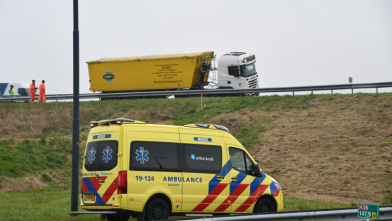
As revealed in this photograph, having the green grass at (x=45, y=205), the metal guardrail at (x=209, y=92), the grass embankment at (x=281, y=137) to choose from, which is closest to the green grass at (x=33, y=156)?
the grass embankment at (x=281, y=137)

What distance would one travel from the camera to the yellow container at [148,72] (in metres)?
33.0

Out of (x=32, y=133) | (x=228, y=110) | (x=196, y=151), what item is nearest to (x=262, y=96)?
(x=228, y=110)

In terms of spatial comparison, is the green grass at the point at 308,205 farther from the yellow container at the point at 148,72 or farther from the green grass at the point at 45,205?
the yellow container at the point at 148,72

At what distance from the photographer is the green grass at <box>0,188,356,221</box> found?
11795mm

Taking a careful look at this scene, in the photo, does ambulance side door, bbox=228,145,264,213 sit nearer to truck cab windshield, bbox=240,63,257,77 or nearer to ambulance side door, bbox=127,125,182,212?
ambulance side door, bbox=127,125,182,212

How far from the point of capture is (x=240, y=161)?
11.9 metres

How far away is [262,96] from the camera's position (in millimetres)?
28562

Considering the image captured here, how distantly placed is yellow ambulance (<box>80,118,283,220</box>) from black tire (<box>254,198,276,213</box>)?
0.08 feet

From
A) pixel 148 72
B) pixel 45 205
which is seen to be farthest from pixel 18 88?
pixel 45 205

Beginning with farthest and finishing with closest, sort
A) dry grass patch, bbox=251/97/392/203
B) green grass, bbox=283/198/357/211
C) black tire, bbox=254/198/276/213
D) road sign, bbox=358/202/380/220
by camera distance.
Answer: dry grass patch, bbox=251/97/392/203 → green grass, bbox=283/198/357/211 → black tire, bbox=254/198/276/213 → road sign, bbox=358/202/380/220

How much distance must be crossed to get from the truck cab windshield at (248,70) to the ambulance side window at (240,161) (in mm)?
21143

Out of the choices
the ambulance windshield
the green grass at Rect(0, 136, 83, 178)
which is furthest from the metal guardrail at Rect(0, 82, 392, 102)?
the ambulance windshield

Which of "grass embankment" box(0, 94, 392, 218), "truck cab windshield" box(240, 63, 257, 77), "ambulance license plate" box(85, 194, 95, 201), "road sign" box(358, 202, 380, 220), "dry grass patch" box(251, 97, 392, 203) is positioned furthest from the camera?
"truck cab windshield" box(240, 63, 257, 77)

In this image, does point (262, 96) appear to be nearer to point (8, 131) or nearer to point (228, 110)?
point (228, 110)
